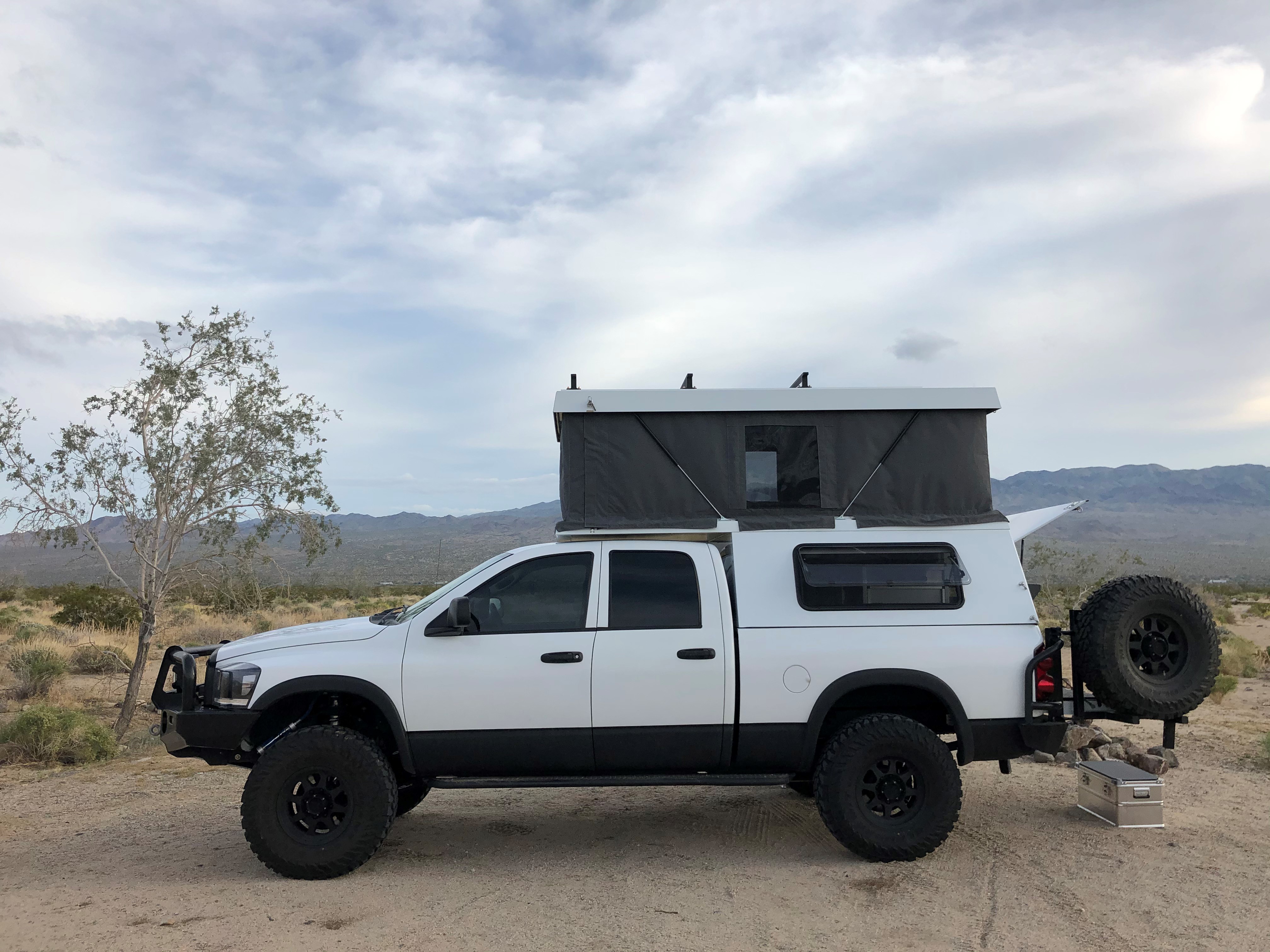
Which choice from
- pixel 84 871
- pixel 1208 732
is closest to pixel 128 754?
pixel 84 871

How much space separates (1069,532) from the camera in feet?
368

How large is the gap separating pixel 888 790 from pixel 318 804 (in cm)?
351

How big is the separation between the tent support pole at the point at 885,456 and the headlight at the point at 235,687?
9.74 ft

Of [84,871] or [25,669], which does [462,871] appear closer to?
[84,871]

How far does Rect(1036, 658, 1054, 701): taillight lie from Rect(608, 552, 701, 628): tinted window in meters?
2.15

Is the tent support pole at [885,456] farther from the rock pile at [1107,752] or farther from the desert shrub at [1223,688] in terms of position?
the desert shrub at [1223,688]

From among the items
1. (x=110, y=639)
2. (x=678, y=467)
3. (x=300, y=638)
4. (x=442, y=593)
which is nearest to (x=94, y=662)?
(x=110, y=639)

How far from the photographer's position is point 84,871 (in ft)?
19.6

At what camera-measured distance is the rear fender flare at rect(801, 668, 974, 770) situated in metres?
5.90

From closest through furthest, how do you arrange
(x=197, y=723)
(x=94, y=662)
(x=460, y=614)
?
(x=460, y=614) < (x=197, y=723) < (x=94, y=662)

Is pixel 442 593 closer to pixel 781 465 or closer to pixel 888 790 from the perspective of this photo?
pixel 781 465

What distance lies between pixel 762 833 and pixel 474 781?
84.8 inches

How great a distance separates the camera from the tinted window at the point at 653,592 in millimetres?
5977

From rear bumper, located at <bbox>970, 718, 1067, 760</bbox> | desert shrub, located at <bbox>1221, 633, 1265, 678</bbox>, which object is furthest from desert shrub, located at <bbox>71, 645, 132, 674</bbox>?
desert shrub, located at <bbox>1221, 633, 1265, 678</bbox>
